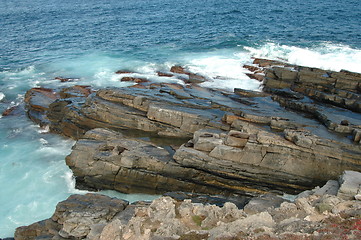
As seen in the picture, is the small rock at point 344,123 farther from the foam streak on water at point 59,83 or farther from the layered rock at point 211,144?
the foam streak on water at point 59,83

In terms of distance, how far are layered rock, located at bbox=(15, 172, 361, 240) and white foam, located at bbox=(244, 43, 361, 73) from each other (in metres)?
38.7

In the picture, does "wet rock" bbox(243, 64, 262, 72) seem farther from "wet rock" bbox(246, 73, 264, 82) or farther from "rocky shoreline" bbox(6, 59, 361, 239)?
"rocky shoreline" bbox(6, 59, 361, 239)

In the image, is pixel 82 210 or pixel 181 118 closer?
pixel 82 210

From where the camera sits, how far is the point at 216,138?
28.8m

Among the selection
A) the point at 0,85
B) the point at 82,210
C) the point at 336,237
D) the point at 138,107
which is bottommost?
the point at 0,85

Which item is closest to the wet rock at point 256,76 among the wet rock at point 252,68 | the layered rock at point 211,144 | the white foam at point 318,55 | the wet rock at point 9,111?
the wet rock at point 252,68

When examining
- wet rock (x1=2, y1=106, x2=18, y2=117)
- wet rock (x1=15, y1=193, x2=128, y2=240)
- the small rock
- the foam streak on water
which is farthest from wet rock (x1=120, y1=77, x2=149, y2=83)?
the small rock

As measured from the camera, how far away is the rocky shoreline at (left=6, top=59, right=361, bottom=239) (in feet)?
90.2

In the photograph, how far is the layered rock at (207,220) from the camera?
15875mm

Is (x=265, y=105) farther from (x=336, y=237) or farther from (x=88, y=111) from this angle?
(x=336, y=237)

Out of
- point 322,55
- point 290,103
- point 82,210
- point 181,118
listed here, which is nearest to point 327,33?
point 322,55

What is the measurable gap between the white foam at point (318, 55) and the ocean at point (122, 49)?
0.17 m

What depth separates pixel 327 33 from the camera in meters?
75.9

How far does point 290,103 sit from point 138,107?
53.7 feet
